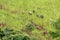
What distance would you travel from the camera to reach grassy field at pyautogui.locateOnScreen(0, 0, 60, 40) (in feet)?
123

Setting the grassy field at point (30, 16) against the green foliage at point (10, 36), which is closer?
the green foliage at point (10, 36)

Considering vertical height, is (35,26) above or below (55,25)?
below

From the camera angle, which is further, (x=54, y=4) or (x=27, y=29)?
(x=54, y=4)

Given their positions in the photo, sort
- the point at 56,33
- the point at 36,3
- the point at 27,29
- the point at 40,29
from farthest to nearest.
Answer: the point at 36,3, the point at 40,29, the point at 27,29, the point at 56,33

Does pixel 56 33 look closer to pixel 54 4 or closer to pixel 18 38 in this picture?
pixel 18 38

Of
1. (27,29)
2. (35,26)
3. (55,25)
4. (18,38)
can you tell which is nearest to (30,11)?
(35,26)

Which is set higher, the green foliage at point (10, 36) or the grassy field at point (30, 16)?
the green foliage at point (10, 36)

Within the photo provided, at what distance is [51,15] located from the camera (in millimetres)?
45688

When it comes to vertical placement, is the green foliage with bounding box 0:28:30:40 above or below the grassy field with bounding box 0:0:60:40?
above

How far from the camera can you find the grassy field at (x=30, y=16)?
3734 centimetres

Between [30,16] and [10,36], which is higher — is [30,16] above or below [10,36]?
below

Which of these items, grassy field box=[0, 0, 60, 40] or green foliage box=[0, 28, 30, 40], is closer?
green foliage box=[0, 28, 30, 40]

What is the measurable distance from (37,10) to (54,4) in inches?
245

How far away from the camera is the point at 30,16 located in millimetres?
42719
